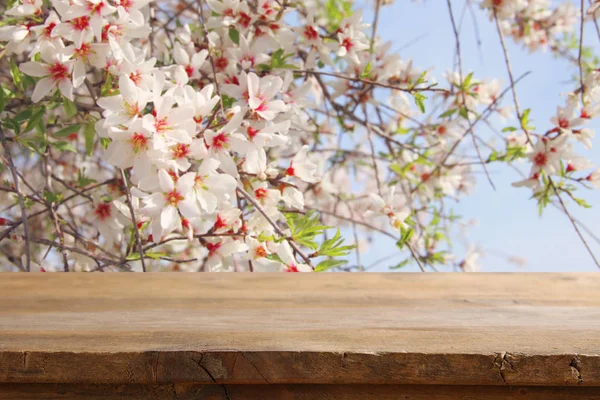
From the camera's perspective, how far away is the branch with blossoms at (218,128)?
2.93ft

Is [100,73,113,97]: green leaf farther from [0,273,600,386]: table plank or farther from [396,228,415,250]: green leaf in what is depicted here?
[396,228,415,250]: green leaf

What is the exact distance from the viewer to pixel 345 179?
92.4 inches

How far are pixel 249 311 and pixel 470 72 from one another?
1093 millimetres

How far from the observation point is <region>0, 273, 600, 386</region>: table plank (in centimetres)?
57

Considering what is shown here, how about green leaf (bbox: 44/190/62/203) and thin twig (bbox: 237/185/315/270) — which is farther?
green leaf (bbox: 44/190/62/203)

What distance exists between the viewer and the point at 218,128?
98 centimetres

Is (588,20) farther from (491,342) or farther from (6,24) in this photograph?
(6,24)

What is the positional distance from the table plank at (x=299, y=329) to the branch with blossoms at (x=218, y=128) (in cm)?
18

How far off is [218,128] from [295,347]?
19.1 inches

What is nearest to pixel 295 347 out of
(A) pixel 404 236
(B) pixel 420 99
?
(A) pixel 404 236

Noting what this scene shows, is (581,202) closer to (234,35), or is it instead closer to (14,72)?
(234,35)

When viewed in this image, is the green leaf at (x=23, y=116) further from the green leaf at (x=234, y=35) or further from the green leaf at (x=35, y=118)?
the green leaf at (x=234, y=35)

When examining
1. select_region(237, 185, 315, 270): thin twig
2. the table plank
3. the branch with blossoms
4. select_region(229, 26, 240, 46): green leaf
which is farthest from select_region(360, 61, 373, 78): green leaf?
the table plank

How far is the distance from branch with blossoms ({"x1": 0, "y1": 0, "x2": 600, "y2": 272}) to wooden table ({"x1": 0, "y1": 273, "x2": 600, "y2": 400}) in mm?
228
